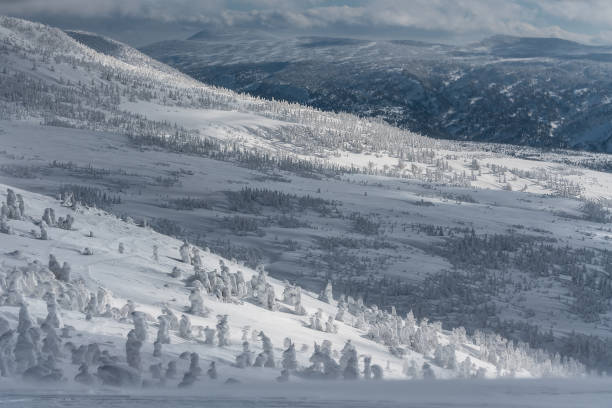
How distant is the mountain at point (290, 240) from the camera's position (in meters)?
15.0

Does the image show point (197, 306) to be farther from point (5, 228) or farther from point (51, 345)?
point (5, 228)

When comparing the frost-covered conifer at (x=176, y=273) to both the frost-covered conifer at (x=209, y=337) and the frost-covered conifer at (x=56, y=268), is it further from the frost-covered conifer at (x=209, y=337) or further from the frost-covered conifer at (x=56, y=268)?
the frost-covered conifer at (x=209, y=337)

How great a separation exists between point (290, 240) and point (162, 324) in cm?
3560

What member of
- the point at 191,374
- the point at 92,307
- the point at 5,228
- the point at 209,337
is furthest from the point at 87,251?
the point at 191,374

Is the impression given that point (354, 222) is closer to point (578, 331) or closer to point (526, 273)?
point (526, 273)

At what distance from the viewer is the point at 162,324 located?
1058cm

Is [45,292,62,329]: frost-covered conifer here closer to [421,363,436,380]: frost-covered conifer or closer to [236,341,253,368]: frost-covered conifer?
[236,341,253,368]: frost-covered conifer

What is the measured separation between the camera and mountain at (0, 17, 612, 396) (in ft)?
49.3

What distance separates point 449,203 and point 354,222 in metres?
22.2

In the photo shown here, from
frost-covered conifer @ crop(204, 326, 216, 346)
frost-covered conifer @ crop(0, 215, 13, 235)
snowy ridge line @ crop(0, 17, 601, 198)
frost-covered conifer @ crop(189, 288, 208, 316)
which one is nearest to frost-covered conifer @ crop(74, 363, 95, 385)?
frost-covered conifer @ crop(204, 326, 216, 346)

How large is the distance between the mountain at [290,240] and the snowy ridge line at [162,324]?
0.09 m

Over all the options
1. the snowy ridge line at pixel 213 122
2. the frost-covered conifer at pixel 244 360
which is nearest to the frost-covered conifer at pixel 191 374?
the frost-covered conifer at pixel 244 360

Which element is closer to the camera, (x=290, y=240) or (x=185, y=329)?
(x=185, y=329)

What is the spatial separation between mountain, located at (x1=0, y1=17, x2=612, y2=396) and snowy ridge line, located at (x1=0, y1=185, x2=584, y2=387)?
87 millimetres
